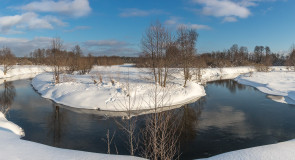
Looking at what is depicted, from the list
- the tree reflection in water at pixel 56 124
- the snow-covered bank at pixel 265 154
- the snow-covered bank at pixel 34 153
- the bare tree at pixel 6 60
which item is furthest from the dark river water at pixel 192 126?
the bare tree at pixel 6 60

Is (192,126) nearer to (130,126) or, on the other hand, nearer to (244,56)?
(130,126)

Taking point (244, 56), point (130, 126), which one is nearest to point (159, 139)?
point (130, 126)

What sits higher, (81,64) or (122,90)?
(81,64)

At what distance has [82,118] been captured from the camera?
47.1 ft

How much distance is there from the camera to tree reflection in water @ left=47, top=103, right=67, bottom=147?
10.5m

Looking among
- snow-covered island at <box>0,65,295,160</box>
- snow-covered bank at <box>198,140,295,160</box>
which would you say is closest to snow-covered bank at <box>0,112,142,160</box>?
snow-covered island at <box>0,65,295,160</box>

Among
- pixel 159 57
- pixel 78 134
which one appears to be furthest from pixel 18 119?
pixel 159 57

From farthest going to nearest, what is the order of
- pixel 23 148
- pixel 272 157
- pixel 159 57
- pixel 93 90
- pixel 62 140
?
pixel 159 57
pixel 93 90
pixel 62 140
pixel 23 148
pixel 272 157

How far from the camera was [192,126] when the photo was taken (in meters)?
12.8

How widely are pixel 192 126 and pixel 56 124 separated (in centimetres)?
861

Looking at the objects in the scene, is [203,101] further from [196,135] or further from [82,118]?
[82,118]

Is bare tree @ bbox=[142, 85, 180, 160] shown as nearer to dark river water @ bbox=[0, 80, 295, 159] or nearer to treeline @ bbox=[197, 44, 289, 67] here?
dark river water @ bbox=[0, 80, 295, 159]

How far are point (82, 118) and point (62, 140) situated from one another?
4.00 meters

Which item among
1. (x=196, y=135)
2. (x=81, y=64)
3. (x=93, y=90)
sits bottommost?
(x=196, y=135)
